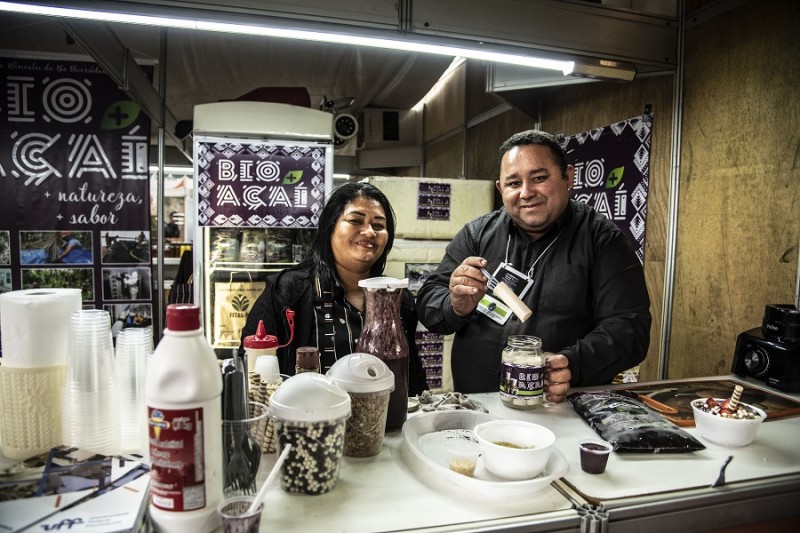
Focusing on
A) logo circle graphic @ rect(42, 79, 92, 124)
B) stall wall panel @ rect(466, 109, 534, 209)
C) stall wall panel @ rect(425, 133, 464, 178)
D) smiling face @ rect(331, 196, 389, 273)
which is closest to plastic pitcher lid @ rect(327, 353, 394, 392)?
smiling face @ rect(331, 196, 389, 273)

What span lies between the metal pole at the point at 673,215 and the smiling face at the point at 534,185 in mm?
903

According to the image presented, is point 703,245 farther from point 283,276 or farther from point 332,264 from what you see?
point 283,276

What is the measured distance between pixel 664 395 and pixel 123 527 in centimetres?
160

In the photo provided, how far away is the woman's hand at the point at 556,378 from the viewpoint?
1.58 m

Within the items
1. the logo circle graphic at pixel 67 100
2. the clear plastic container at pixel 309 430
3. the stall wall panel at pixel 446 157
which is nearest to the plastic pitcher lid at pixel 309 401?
the clear plastic container at pixel 309 430

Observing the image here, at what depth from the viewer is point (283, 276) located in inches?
86.0

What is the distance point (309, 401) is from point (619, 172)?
8.54 ft

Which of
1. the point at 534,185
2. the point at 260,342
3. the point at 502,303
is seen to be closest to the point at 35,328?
the point at 260,342

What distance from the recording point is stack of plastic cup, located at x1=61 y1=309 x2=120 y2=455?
1.05 metres

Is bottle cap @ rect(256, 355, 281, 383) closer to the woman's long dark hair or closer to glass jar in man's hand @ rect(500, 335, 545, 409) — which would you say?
glass jar in man's hand @ rect(500, 335, 545, 409)

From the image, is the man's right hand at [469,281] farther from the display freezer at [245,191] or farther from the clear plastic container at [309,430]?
the display freezer at [245,191]

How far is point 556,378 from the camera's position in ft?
5.18

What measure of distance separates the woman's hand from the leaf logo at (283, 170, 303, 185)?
243 cm

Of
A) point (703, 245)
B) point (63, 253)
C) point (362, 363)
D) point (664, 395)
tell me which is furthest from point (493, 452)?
point (63, 253)
